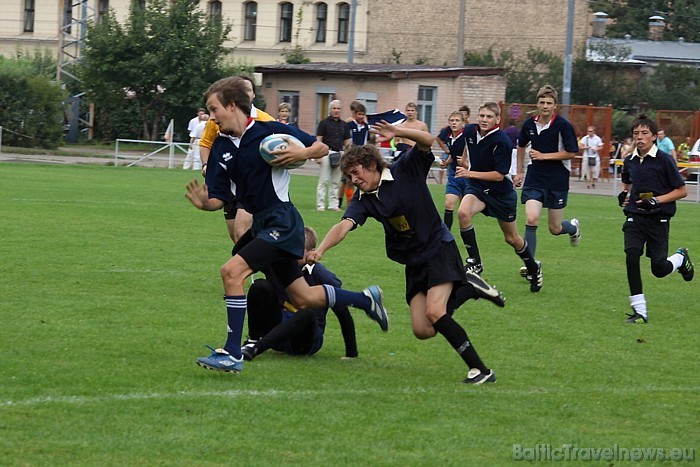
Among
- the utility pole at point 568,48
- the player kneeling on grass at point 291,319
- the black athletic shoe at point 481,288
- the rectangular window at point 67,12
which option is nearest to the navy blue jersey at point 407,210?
the player kneeling on grass at point 291,319

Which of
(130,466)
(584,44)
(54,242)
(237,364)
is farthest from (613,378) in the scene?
(584,44)

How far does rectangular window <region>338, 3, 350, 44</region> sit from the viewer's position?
59.4 m

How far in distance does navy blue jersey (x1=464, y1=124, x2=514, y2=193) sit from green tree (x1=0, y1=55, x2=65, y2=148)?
30808 millimetres

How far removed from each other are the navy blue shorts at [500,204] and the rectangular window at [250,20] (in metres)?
49.6

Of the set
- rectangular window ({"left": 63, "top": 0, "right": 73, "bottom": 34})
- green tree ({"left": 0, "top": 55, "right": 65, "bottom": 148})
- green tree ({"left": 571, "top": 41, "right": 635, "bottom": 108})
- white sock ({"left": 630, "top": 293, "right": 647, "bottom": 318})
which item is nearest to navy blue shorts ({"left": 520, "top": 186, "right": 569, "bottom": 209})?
white sock ({"left": 630, "top": 293, "right": 647, "bottom": 318})

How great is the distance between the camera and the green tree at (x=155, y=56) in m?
47.3

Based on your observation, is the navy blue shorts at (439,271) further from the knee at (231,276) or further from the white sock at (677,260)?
the white sock at (677,260)

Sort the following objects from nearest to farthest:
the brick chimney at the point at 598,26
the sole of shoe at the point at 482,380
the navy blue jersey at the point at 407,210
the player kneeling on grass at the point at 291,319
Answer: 1. the sole of shoe at the point at 482,380
2. the navy blue jersey at the point at 407,210
3. the player kneeling on grass at the point at 291,319
4. the brick chimney at the point at 598,26

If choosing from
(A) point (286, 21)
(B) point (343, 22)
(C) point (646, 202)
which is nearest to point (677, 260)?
(C) point (646, 202)

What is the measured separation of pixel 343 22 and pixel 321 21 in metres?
1.17

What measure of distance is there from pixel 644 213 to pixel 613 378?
2.96 meters

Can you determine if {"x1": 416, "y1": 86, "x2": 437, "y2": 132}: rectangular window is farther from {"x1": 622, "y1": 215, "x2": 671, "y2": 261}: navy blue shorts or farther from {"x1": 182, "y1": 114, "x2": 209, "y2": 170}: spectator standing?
{"x1": 622, "y1": 215, "x2": 671, "y2": 261}: navy blue shorts

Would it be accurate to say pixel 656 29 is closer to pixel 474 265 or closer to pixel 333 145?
pixel 333 145

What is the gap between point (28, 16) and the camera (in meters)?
63.4
